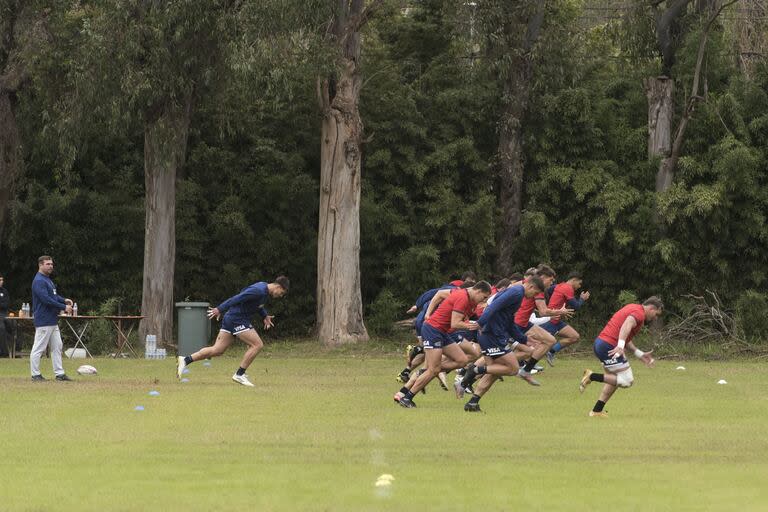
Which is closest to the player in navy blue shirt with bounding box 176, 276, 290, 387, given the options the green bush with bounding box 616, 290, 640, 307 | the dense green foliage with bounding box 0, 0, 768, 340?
the dense green foliage with bounding box 0, 0, 768, 340

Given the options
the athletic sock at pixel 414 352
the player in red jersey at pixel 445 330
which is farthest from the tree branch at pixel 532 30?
the player in red jersey at pixel 445 330

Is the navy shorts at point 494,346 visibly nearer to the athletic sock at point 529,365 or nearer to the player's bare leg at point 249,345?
the player's bare leg at point 249,345

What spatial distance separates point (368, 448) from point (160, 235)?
2031 cm

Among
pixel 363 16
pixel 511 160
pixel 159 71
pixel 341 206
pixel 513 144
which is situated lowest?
pixel 341 206

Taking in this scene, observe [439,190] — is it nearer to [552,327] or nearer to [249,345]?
[552,327]

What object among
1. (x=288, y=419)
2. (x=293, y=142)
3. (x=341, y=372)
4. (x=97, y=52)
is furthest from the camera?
(x=293, y=142)

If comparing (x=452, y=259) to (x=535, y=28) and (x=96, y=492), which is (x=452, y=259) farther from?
(x=96, y=492)

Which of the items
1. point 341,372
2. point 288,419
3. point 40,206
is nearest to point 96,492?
point 288,419

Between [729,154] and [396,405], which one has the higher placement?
[729,154]

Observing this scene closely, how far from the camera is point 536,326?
24.1 meters

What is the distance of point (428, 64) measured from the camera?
38406 mm

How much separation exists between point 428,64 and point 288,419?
23.2 meters

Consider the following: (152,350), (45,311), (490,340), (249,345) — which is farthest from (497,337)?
(152,350)

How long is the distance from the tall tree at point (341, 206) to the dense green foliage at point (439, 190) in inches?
76.9
